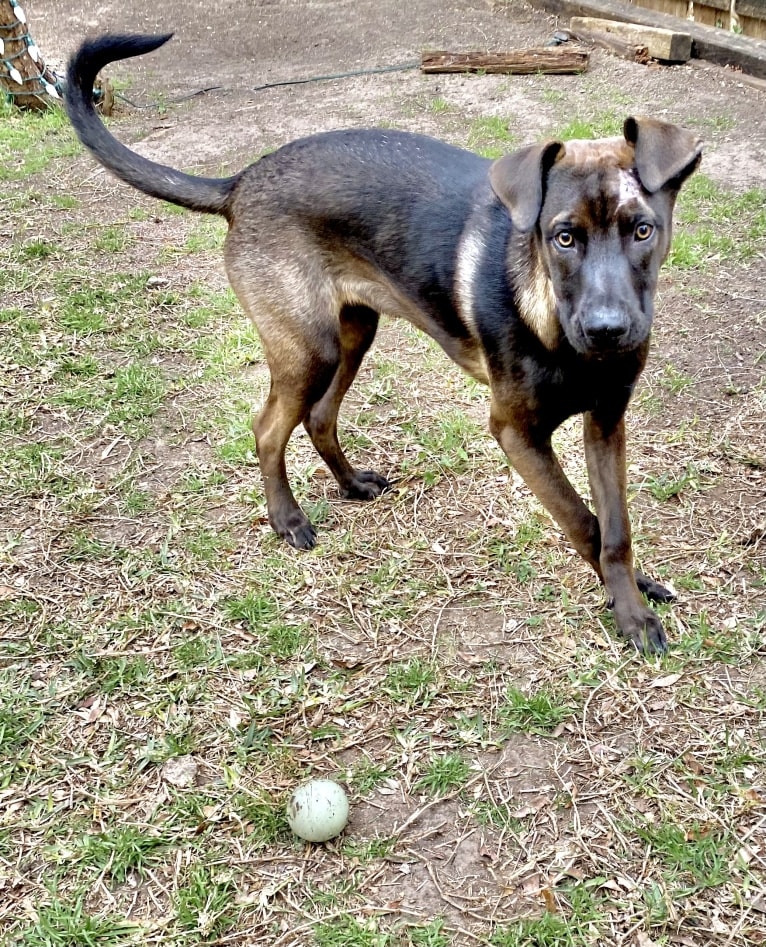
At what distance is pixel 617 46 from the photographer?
8.36 metres

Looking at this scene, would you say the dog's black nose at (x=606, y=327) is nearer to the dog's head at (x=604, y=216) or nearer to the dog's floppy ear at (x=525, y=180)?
the dog's head at (x=604, y=216)

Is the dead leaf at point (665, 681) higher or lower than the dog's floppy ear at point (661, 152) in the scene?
lower

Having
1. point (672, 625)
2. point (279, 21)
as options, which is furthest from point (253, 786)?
point (279, 21)

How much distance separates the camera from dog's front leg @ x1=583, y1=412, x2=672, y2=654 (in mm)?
3094

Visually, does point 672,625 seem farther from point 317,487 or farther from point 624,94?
point 624,94

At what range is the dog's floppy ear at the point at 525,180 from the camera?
264 cm

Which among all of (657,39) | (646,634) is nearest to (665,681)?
(646,634)

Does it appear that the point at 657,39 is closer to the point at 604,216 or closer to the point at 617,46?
the point at 617,46

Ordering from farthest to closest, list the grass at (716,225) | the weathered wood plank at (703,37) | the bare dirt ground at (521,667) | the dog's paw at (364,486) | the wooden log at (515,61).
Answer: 1. the wooden log at (515,61)
2. the weathered wood plank at (703,37)
3. the grass at (716,225)
4. the dog's paw at (364,486)
5. the bare dirt ground at (521,667)

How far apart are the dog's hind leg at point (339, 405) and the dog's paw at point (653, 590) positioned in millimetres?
1160

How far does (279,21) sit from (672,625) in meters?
9.53

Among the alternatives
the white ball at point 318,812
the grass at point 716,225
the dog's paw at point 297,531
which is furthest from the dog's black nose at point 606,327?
the grass at point 716,225

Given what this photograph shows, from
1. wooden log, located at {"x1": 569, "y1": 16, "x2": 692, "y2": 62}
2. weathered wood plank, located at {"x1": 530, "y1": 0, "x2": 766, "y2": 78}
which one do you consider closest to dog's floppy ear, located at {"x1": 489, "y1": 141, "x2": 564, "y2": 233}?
weathered wood plank, located at {"x1": 530, "y1": 0, "x2": 766, "y2": 78}

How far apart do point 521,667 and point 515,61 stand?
668 centimetres
